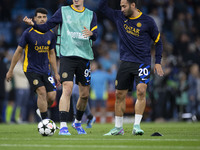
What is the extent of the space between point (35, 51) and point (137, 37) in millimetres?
2804

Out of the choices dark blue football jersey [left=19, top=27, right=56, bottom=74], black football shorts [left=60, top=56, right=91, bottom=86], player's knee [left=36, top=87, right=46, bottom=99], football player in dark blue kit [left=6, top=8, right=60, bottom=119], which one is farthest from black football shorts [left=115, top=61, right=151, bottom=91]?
dark blue football jersey [left=19, top=27, right=56, bottom=74]

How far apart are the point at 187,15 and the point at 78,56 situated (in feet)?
51.7

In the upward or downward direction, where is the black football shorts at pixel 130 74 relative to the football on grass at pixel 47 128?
upward

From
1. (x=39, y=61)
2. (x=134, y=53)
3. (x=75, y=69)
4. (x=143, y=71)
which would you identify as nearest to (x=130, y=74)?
(x=143, y=71)

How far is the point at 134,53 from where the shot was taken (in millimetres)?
9133

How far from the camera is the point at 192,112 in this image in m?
19.5

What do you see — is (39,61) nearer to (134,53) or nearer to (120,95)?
(120,95)

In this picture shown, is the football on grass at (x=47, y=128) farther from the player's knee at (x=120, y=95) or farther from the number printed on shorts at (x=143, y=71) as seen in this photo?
the number printed on shorts at (x=143, y=71)

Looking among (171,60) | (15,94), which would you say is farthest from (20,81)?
(171,60)

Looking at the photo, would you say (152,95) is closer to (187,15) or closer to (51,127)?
(187,15)

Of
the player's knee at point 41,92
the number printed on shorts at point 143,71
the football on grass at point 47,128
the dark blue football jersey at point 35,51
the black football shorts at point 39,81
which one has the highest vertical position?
the dark blue football jersey at point 35,51

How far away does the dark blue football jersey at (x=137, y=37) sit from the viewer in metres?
9.12

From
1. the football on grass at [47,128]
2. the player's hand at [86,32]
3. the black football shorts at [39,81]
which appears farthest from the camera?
the black football shorts at [39,81]

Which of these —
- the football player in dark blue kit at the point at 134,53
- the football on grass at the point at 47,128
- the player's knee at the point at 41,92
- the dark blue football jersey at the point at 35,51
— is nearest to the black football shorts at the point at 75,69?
the football player in dark blue kit at the point at 134,53
